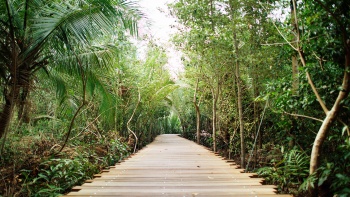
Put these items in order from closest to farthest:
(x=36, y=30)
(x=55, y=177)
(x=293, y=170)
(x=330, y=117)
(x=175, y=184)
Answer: (x=330, y=117), (x=175, y=184), (x=293, y=170), (x=36, y=30), (x=55, y=177)

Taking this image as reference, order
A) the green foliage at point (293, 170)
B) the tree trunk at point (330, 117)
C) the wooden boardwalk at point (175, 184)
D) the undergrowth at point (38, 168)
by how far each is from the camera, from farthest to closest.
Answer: the undergrowth at point (38, 168) < the green foliage at point (293, 170) < the wooden boardwalk at point (175, 184) < the tree trunk at point (330, 117)

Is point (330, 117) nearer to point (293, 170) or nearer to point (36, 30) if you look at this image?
point (293, 170)

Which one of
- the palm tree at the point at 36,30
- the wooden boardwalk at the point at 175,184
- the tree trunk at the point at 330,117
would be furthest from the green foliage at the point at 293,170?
the palm tree at the point at 36,30

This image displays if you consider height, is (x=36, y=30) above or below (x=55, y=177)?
above

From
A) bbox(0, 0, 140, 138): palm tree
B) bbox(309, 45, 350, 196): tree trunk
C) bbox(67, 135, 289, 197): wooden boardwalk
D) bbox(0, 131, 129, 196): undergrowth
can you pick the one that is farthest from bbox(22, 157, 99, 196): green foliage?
bbox(309, 45, 350, 196): tree trunk

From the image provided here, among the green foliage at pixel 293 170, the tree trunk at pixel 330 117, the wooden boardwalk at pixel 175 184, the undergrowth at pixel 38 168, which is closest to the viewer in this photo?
the tree trunk at pixel 330 117

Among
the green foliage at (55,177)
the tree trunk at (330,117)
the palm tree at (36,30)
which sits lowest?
A: the green foliage at (55,177)

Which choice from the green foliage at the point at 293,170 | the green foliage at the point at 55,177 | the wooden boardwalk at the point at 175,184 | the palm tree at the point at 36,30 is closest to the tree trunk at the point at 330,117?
the wooden boardwalk at the point at 175,184

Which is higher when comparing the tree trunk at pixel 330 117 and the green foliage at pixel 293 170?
the tree trunk at pixel 330 117

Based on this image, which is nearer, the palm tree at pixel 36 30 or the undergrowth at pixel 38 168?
the palm tree at pixel 36 30

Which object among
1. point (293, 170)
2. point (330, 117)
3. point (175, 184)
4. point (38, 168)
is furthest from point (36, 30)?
point (293, 170)

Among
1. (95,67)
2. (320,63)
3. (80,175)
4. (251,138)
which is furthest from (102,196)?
(251,138)

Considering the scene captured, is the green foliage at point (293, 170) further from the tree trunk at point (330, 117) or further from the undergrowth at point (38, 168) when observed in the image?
the undergrowth at point (38, 168)

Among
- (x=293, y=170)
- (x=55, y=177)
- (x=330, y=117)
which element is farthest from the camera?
(x=55, y=177)
